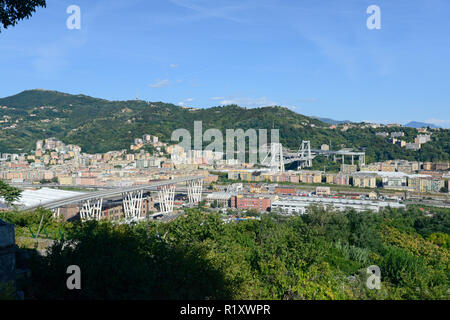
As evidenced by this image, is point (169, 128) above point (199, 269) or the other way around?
above

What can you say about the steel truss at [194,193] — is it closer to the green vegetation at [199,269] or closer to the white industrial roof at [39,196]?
the white industrial roof at [39,196]

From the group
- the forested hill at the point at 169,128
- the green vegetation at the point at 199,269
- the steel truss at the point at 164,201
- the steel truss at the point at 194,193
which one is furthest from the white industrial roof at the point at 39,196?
the forested hill at the point at 169,128

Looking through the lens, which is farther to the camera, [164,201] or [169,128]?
[169,128]

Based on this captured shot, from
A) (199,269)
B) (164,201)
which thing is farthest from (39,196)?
(199,269)

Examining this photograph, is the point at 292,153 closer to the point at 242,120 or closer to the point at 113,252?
the point at 242,120

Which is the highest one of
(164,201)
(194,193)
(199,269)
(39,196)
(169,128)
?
(169,128)

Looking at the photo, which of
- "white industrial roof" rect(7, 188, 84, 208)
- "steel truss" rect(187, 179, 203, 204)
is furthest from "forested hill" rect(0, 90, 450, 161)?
"white industrial roof" rect(7, 188, 84, 208)

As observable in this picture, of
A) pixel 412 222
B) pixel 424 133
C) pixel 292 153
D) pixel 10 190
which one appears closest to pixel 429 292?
pixel 10 190

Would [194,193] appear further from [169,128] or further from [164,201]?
[169,128]
